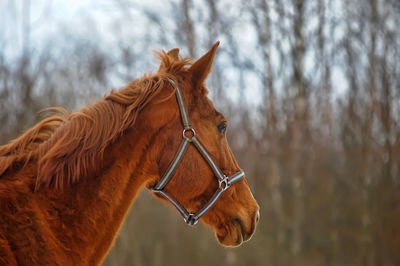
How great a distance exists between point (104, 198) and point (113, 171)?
17 centimetres

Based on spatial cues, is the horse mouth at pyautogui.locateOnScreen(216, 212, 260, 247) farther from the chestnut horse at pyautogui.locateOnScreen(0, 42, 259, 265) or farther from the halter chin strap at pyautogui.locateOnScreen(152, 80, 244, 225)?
the halter chin strap at pyautogui.locateOnScreen(152, 80, 244, 225)

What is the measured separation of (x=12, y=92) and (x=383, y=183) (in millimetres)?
9430

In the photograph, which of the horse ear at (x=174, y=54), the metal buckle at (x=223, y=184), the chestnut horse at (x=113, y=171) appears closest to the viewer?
the chestnut horse at (x=113, y=171)

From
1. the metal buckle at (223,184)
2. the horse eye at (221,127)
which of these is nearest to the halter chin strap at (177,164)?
the metal buckle at (223,184)

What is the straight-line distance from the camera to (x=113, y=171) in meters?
2.18

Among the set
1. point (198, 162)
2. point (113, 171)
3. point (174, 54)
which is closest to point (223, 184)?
point (198, 162)

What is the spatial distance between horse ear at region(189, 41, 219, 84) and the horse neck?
1.82ft

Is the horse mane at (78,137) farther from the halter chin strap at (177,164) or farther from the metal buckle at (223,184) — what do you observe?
the metal buckle at (223,184)

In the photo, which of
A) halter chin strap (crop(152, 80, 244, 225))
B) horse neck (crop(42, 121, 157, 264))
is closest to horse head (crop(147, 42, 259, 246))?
halter chin strap (crop(152, 80, 244, 225))

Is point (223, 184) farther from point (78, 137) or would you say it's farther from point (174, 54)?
point (174, 54)

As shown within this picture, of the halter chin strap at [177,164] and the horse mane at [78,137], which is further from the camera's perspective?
the halter chin strap at [177,164]

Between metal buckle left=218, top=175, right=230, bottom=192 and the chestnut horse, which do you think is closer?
the chestnut horse

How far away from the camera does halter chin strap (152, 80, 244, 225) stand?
2287 millimetres

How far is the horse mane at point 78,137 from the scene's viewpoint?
2061 millimetres
